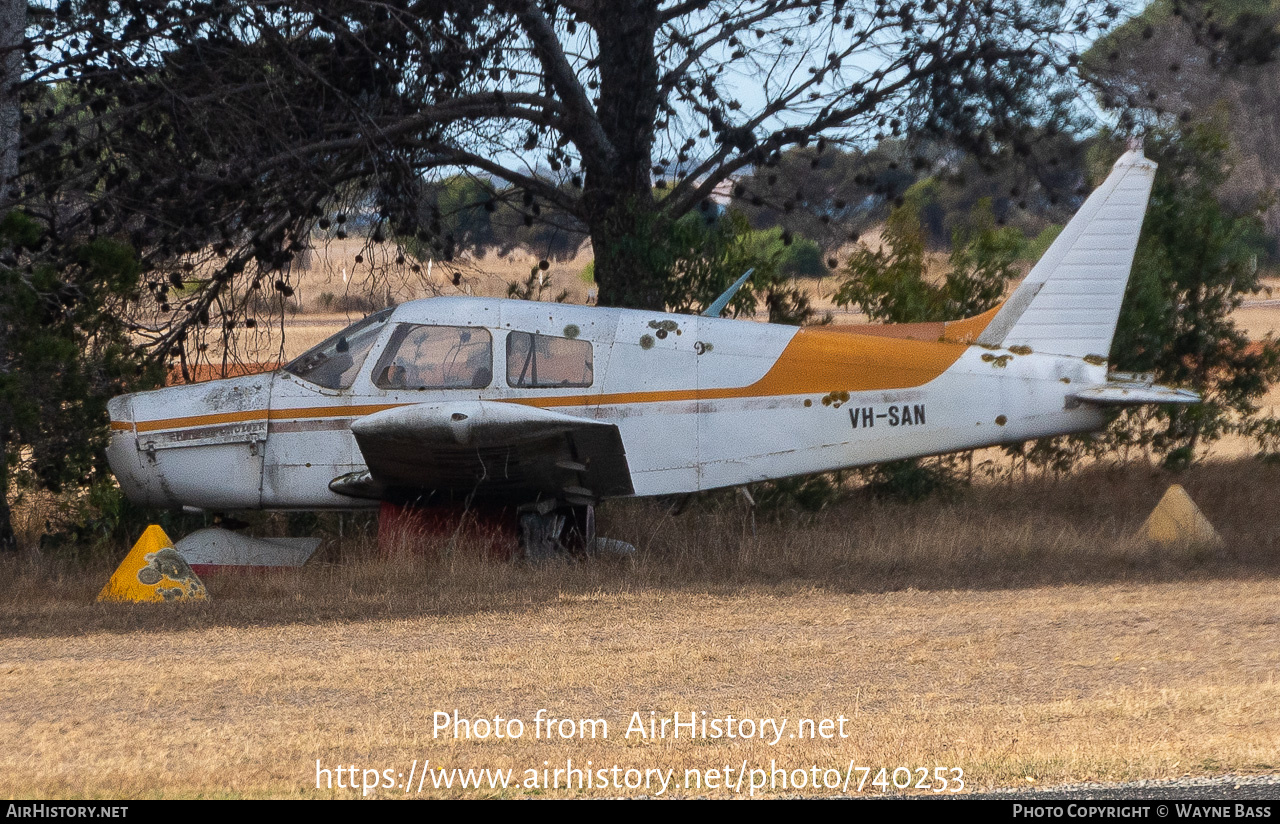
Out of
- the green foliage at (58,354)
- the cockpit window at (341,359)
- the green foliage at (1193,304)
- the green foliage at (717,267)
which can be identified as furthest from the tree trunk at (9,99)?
the green foliage at (1193,304)

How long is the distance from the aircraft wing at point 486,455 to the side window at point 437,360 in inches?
15.0

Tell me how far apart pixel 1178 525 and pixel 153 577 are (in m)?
7.97

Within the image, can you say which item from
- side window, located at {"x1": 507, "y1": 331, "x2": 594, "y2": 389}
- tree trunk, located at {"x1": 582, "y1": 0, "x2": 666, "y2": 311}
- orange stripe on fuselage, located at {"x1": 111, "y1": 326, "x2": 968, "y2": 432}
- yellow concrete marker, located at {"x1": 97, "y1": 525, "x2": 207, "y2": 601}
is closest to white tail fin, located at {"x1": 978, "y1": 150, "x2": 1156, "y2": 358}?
orange stripe on fuselage, located at {"x1": 111, "y1": 326, "x2": 968, "y2": 432}

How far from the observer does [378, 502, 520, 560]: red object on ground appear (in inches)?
379

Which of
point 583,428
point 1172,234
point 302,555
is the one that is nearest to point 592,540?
point 583,428

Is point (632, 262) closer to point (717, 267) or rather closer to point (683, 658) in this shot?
point (717, 267)

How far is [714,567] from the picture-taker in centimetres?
963

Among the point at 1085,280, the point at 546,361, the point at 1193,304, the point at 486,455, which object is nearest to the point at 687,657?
the point at 486,455

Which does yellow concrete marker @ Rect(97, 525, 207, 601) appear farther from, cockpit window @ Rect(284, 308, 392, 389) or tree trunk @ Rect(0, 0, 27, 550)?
cockpit window @ Rect(284, 308, 392, 389)

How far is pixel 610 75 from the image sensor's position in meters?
12.6

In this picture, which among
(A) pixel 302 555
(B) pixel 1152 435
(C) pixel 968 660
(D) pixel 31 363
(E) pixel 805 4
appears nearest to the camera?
(C) pixel 968 660

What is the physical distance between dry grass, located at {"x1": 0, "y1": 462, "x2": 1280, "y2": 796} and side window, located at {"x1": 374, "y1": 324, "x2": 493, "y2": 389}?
4.24ft

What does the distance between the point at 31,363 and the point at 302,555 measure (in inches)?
102
